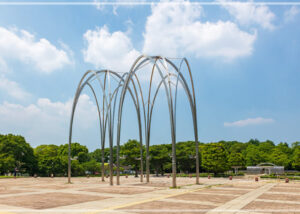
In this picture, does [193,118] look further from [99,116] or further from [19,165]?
[19,165]

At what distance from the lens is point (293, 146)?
113938mm

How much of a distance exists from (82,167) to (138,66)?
45826mm

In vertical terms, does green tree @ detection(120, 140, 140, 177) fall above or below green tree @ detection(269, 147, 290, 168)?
above

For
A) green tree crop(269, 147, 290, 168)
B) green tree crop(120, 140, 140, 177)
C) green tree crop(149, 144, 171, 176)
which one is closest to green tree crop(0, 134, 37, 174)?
green tree crop(120, 140, 140, 177)

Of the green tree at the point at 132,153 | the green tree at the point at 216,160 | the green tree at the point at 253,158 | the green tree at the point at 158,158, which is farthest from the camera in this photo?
the green tree at the point at 253,158

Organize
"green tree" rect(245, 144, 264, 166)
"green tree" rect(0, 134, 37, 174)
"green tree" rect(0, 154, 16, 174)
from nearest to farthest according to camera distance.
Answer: "green tree" rect(0, 154, 16, 174)
"green tree" rect(0, 134, 37, 174)
"green tree" rect(245, 144, 264, 166)

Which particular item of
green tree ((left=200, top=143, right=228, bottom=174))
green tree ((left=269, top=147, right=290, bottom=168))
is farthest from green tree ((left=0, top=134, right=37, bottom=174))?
green tree ((left=269, top=147, right=290, bottom=168))

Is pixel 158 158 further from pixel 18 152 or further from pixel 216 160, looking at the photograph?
pixel 18 152

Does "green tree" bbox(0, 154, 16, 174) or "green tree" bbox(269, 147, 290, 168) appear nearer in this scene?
"green tree" bbox(0, 154, 16, 174)

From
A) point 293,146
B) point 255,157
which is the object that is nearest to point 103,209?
point 255,157

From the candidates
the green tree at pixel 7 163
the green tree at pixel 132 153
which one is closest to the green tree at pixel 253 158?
the green tree at pixel 132 153

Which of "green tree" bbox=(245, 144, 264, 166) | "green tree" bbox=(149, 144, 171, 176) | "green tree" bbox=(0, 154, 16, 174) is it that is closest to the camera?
"green tree" bbox=(0, 154, 16, 174)

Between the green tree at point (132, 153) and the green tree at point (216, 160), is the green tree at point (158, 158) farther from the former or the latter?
the green tree at point (216, 160)

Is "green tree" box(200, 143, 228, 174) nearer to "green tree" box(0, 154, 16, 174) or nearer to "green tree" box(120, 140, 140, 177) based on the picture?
"green tree" box(120, 140, 140, 177)
